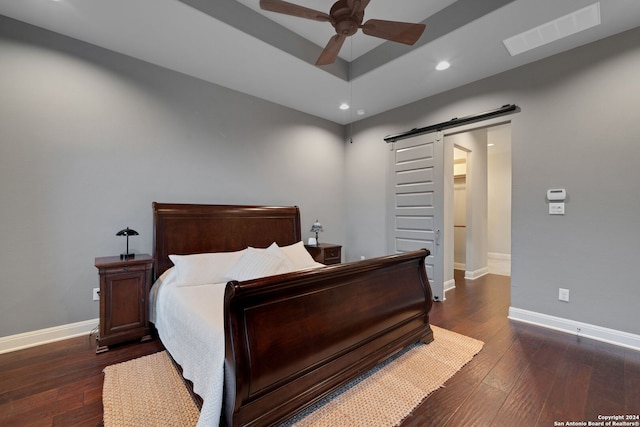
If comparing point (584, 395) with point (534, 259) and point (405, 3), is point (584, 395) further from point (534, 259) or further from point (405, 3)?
point (405, 3)

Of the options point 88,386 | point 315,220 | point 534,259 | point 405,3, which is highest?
point 405,3

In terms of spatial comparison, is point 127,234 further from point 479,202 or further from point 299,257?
point 479,202

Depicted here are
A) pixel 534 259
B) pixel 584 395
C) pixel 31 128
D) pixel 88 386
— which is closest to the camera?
pixel 584 395

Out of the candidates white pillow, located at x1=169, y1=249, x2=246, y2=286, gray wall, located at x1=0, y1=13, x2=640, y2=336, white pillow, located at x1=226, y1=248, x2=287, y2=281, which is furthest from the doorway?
white pillow, located at x1=169, y1=249, x2=246, y2=286

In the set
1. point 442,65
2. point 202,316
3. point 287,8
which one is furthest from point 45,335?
point 442,65

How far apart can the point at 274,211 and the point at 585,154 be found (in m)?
3.61

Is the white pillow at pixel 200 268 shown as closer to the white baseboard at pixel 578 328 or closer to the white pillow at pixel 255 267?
the white pillow at pixel 255 267

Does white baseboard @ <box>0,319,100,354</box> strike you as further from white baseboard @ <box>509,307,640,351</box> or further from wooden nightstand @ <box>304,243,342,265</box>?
white baseboard @ <box>509,307,640,351</box>

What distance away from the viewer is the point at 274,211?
393cm

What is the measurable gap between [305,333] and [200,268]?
5.00 feet

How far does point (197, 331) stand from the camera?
5.71ft

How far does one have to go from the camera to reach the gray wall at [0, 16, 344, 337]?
245 cm

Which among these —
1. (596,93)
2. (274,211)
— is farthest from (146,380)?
(596,93)

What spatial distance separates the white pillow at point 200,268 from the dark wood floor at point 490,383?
2.28 ft
